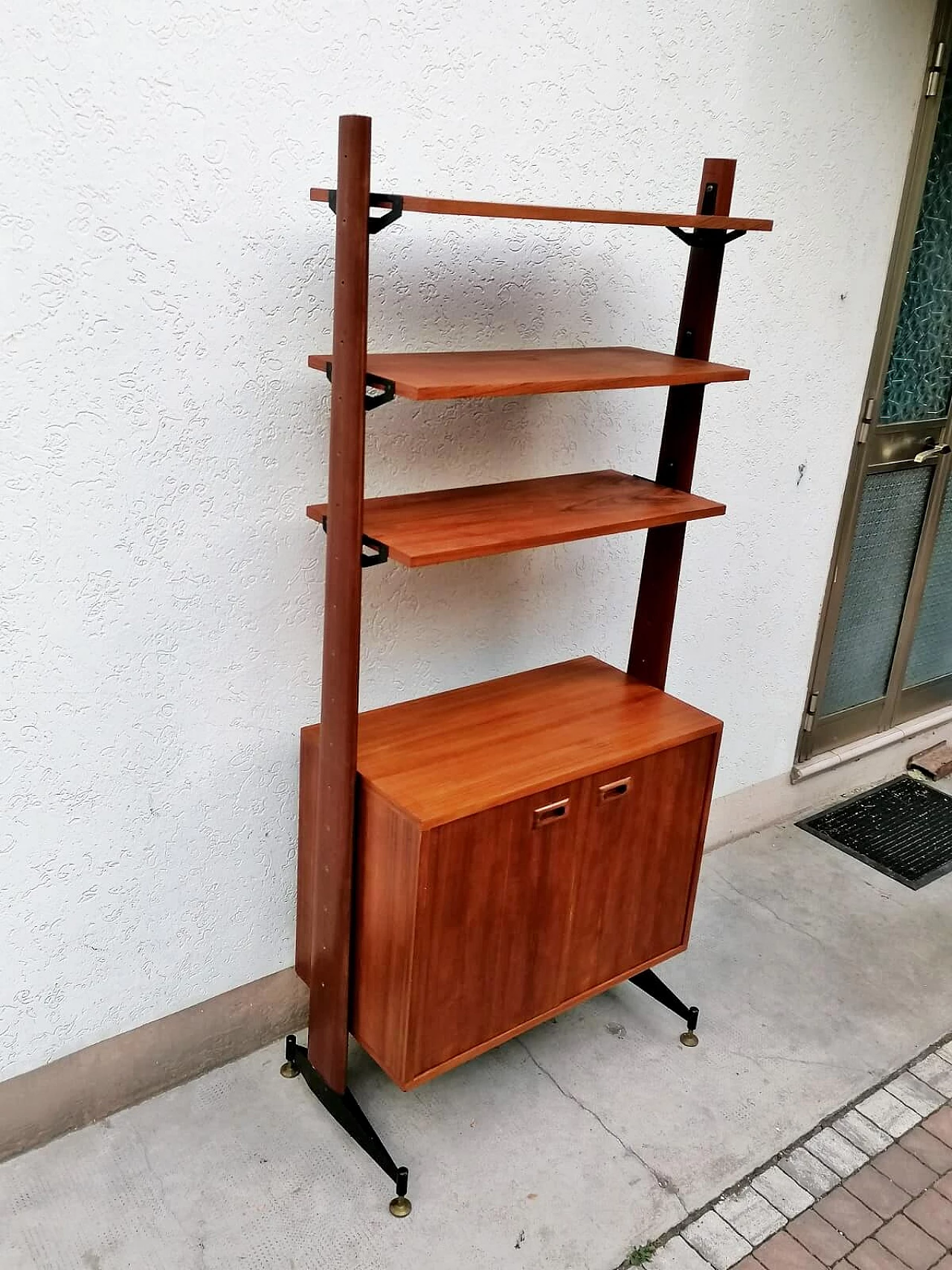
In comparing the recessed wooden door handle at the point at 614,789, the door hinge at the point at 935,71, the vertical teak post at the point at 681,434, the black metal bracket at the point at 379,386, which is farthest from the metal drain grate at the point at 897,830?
the black metal bracket at the point at 379,386

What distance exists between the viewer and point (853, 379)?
3.26 m

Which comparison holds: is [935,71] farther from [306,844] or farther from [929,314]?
[306,844]

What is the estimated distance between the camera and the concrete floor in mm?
2129

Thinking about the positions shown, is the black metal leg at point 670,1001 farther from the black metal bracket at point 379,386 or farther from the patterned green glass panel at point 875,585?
the black metal bracket at point 379,386

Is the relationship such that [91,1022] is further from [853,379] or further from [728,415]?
[853,379]

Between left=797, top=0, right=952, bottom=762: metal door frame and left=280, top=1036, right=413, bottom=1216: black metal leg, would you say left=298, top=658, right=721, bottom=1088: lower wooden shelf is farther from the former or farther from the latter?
left=797, top=0, right=952, bottom=762: metal door frame

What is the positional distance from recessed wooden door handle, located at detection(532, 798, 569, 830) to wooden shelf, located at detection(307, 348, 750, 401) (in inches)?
32.3

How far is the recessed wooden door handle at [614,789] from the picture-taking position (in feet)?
7.48

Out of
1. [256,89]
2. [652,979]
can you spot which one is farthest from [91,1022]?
[256,89]

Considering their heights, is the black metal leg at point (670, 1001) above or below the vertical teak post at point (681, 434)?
below

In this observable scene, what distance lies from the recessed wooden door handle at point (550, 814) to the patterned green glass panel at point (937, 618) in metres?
2.29

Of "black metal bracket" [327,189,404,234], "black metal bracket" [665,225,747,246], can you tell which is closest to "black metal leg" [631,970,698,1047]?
"black metal bracket" [665,225,747,246]

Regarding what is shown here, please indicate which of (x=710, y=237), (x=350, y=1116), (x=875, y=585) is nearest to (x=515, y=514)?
(x=710, y=237)

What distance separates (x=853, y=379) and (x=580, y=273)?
1177 millimetres
